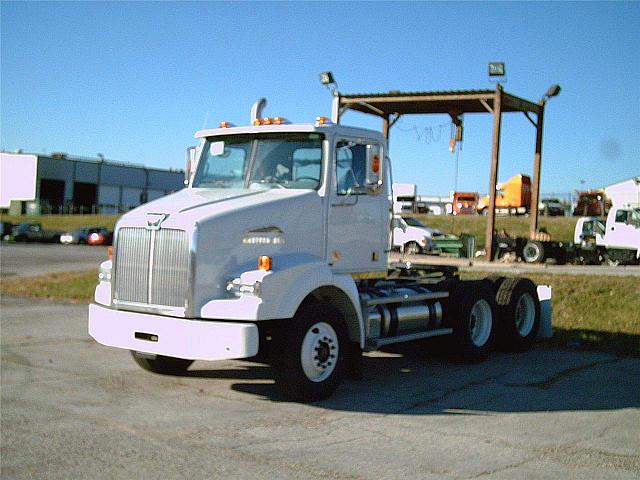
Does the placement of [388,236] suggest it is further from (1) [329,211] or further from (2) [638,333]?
(2) [638,333]

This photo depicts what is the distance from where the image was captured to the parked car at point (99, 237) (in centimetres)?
5100

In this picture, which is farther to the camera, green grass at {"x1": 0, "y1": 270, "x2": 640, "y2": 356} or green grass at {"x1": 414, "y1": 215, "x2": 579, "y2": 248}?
green grass at {"x1": 414, "y1": 215, "x2": 579, "y2": 248}

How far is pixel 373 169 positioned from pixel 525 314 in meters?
4.59

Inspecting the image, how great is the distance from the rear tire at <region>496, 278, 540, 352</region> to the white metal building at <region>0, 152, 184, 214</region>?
72.9 m

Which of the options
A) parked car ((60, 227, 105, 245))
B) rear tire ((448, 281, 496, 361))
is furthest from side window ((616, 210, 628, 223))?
parked car ((60, 227, 105, 245))

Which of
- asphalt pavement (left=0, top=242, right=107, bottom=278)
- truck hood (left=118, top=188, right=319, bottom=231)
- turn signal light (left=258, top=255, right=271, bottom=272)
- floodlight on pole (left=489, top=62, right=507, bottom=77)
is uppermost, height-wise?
floodlight on pole (left=489, top=62, right=507, bottom=77)

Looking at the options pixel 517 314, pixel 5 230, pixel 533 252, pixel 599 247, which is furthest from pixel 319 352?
pixel 5 230

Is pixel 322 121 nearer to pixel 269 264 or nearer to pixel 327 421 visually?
pixel 269 264

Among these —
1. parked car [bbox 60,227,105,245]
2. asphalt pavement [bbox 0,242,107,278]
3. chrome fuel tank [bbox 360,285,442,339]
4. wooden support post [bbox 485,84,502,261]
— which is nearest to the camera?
chrome fuel tank [bbox 360,285,442,339]

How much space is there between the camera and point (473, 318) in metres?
10.9

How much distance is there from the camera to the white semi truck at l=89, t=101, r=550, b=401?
751 centimetres

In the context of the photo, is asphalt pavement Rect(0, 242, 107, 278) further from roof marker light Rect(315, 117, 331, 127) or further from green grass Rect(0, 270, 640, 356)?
roof marker light Rect(315, 117, 331, 127)

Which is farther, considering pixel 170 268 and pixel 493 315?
pixel 493 315

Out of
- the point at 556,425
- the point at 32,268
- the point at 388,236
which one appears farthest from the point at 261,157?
the point at 32,268
